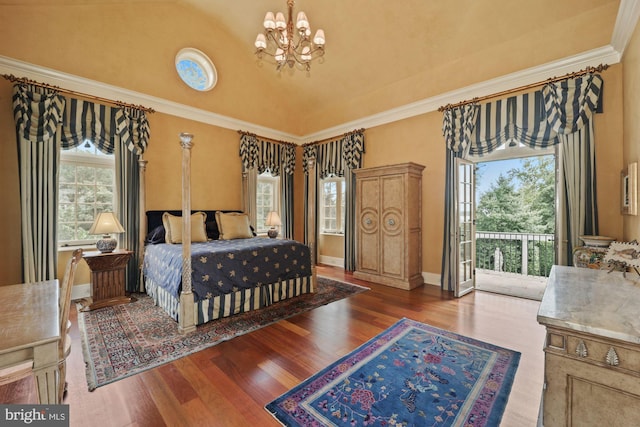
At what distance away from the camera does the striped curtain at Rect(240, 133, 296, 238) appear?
5422 millimetres

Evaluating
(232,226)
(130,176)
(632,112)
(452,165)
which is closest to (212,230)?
(232,226)

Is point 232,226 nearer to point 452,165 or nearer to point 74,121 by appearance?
point 74,121

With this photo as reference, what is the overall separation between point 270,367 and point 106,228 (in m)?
2.73

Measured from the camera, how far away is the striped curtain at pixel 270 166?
5.42 metres

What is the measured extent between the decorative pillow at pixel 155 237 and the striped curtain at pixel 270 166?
1.65 metres

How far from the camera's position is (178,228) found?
3.99 metres

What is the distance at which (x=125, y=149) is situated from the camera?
158 inches

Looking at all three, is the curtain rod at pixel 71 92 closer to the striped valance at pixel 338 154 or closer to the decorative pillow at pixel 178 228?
the decorative pillow at pixel 178 228

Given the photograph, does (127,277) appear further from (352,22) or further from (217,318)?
(352,22)

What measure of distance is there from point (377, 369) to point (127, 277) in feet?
12.2

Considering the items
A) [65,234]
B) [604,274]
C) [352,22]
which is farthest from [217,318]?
[352,22]

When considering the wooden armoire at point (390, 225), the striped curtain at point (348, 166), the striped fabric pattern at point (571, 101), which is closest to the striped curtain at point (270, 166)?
the striped curtain at point (348, 166)

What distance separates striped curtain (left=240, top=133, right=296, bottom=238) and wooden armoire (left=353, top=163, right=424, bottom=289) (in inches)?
74.7

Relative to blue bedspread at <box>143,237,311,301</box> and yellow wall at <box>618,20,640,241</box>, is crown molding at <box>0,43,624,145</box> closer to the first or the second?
yellow wall at <box>618,20,640,241</box>
